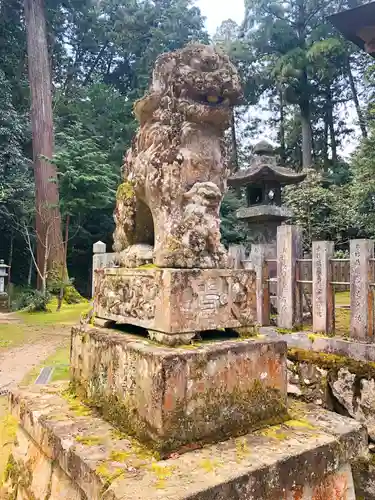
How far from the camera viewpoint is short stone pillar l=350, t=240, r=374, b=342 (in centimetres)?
354

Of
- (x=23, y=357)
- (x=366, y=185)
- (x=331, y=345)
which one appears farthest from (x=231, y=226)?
(x=331, y=345)

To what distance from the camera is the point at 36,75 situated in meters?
Result: 13.7

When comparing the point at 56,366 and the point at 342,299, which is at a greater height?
the point at 342,299

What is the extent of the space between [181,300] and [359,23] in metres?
4.52

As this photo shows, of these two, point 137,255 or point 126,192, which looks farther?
point 126,192

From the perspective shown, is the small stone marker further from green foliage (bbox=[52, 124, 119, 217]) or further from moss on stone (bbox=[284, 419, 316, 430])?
green foliage (bbox=[52, 124, 119, 217])

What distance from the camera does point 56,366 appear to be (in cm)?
518

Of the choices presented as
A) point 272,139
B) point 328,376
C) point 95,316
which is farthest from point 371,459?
point 272,139

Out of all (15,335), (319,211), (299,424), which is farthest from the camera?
(319,211)

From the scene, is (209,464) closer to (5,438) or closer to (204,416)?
(204,416)

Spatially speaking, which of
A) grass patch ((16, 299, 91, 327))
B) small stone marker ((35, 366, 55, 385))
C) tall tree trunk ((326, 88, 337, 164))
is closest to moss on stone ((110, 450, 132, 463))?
small stone marker ((35, 366, 55, 385))

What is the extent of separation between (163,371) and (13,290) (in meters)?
16.4

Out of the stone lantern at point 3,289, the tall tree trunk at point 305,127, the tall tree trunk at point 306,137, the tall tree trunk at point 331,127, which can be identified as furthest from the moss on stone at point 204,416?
the tall tree trunk at point 331,127

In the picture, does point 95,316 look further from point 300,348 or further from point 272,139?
point 272,139
